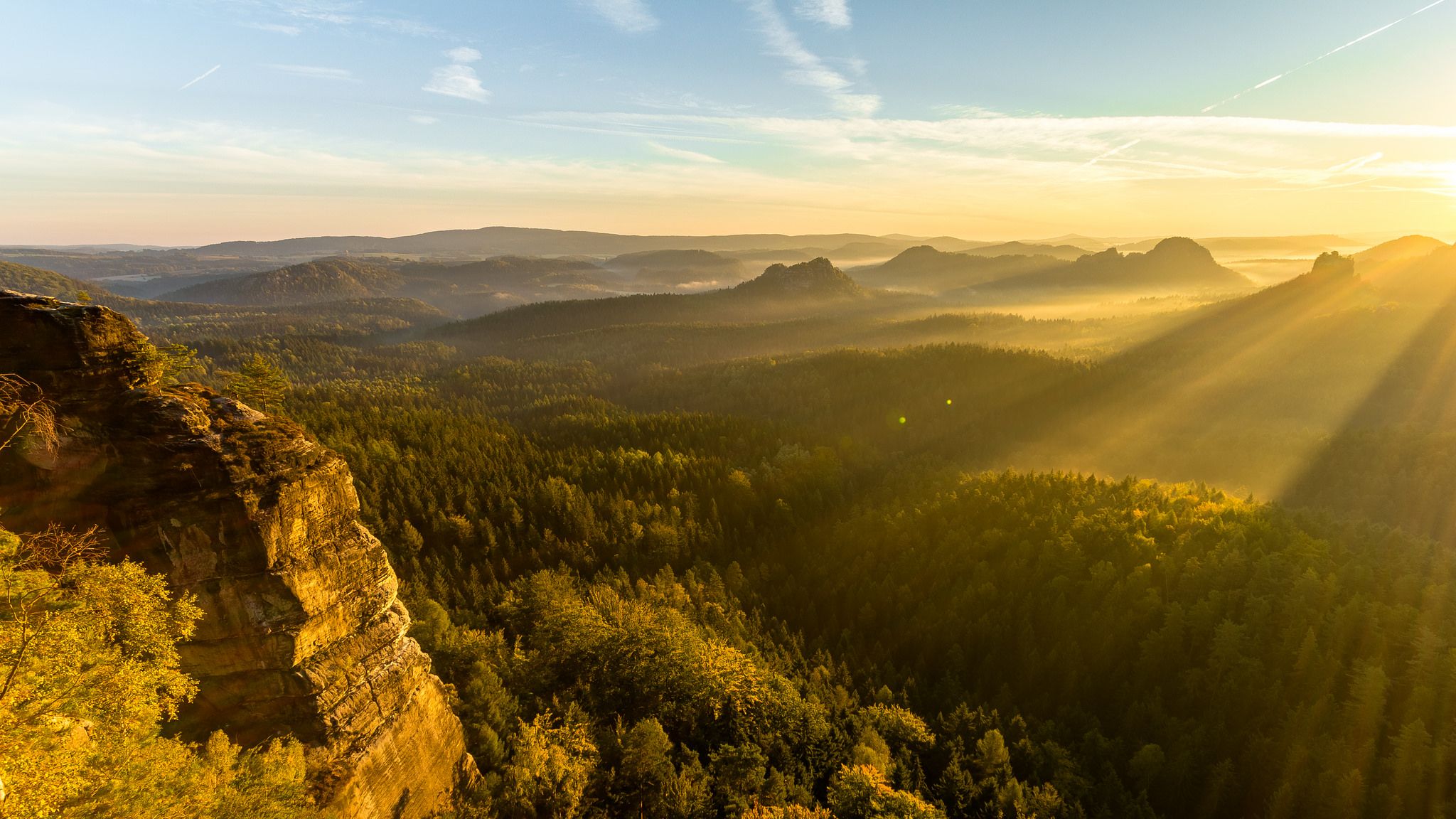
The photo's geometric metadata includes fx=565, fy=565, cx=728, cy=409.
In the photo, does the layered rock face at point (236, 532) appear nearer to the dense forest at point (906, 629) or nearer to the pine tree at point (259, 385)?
the dense forest at point (906, 629)

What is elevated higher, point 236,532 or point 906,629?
point 236,532

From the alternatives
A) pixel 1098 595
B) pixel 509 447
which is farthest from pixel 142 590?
pixel 509 447

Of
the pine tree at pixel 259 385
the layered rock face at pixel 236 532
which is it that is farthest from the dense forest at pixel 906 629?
the layered rock face at pixel 236 532

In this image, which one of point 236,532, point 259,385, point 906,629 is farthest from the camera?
point 906,629

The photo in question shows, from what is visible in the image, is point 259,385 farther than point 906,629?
No

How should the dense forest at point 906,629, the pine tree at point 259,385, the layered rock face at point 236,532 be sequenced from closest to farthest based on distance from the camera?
the layered rock face at point 236,532
the pine tree at point 259,385
the dense forest at point 906,629

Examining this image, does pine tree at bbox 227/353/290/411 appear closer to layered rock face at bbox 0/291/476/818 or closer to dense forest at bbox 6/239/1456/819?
dense forest at bbox 6/239/1456/819

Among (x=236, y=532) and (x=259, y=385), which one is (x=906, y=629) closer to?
(x=236, y=532)

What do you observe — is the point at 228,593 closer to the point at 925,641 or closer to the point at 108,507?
the point at 108,507

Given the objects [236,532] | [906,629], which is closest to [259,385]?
[236,532]
